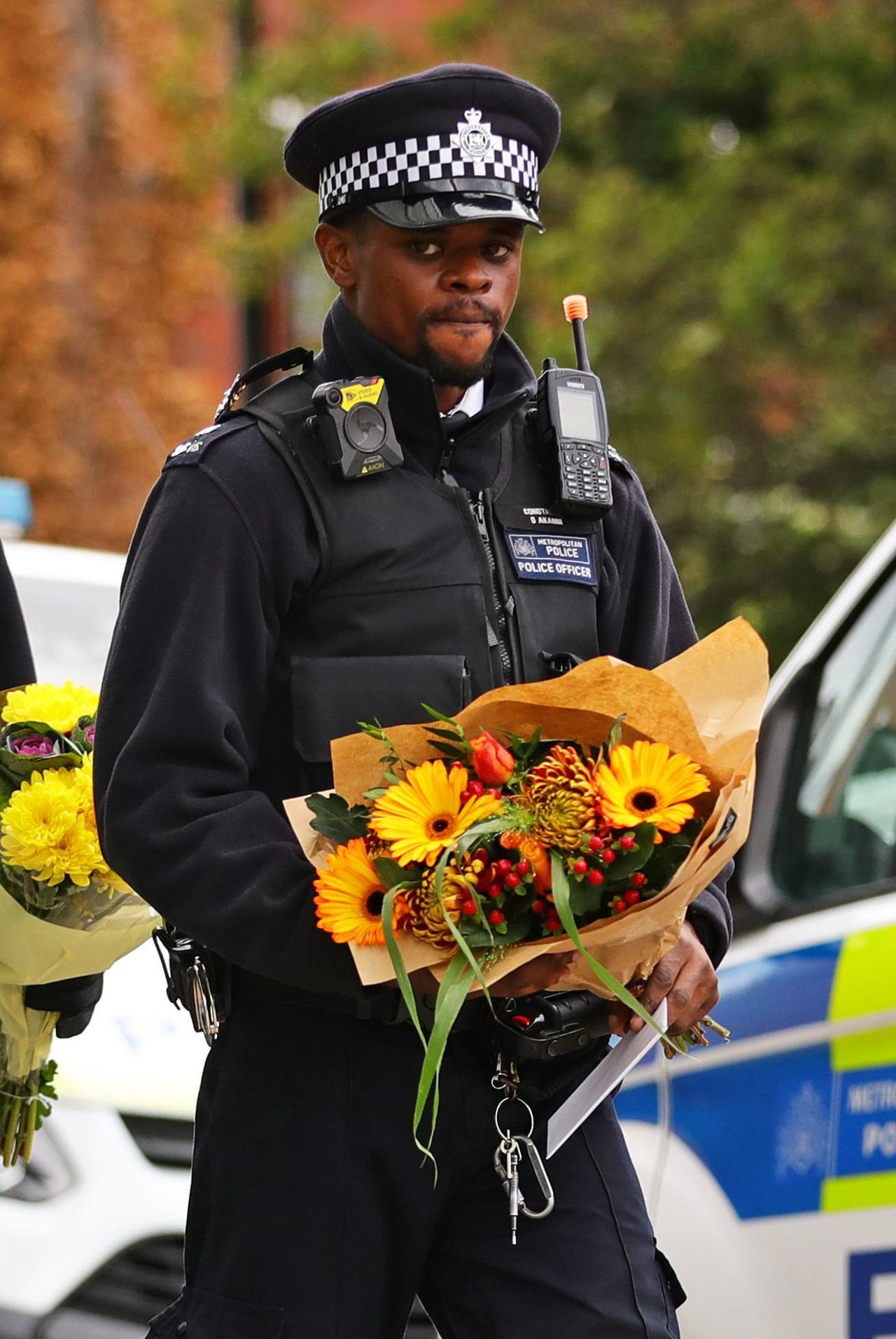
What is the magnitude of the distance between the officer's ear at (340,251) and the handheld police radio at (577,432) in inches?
11.2

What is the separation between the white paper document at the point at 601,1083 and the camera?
7.61 ft

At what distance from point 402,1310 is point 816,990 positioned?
93 centimetres

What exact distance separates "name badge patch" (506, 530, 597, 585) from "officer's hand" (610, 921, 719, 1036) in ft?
1.50

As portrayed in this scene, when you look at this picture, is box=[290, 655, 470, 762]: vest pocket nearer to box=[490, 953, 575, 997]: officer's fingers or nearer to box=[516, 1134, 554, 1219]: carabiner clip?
box=[490, 953, 575, 997]: officer's fingers

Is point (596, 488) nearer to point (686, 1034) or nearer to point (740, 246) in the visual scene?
point (686, 1034)

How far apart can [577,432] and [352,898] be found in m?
0.76

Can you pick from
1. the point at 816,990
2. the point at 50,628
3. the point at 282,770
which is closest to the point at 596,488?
→ the point at 282,770

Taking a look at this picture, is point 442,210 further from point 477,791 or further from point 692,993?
point 692,993

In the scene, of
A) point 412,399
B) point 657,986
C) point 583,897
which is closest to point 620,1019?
point 657,986

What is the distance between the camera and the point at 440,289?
243 cm

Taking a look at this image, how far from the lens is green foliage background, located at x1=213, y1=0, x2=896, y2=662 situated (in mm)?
8914

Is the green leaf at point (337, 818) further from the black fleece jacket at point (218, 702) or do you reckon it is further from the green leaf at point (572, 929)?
the green leaf at point (572, 929)

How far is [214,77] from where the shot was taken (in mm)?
13812

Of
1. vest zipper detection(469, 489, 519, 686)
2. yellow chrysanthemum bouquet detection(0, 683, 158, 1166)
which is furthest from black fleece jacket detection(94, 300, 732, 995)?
yellow chrysanthemum bouquet detection(0, 683, 158, 1166)
